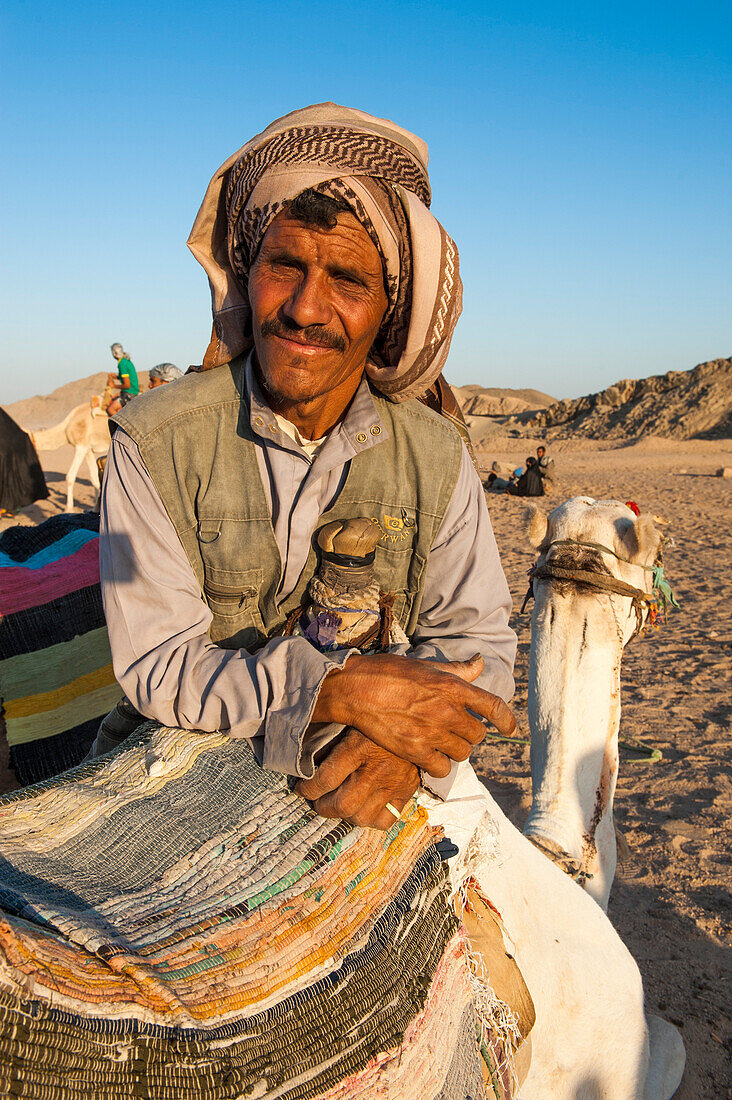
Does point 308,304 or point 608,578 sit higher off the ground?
point 308,304

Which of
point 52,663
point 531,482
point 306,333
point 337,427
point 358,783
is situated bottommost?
point 531,482

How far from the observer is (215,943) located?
127 cm

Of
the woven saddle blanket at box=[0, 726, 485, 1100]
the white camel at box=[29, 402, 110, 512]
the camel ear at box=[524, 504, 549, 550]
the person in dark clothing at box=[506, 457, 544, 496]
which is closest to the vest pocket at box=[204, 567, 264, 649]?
the woven saddle blanket at box=[0, 726, 485, 1100]

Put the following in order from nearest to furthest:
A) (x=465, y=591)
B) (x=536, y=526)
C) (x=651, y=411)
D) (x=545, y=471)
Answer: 1. (x=465, y=591)
2. (x=536, y=526)
3. (x=545, y=471)
4. (x=651, y=411)

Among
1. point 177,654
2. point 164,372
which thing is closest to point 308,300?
point 177,654

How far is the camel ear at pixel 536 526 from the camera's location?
2.76 m

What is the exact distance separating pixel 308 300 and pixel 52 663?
2.29 m

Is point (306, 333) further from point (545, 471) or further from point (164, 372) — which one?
point (545, 471)

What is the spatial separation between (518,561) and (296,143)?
314 inches

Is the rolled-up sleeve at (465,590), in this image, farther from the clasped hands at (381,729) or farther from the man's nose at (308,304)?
the man's nose at (308,304)

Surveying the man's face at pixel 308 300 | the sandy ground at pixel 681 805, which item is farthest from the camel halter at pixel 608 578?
the man's face at pixel 308 300

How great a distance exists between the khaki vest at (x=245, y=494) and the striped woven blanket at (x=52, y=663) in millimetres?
1593

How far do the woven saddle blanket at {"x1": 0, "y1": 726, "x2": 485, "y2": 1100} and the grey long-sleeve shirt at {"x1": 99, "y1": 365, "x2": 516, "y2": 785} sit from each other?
109mm

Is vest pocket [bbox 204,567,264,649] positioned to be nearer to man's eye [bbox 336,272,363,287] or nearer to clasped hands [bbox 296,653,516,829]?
clasped hands [bbox 296,653,516,829]
